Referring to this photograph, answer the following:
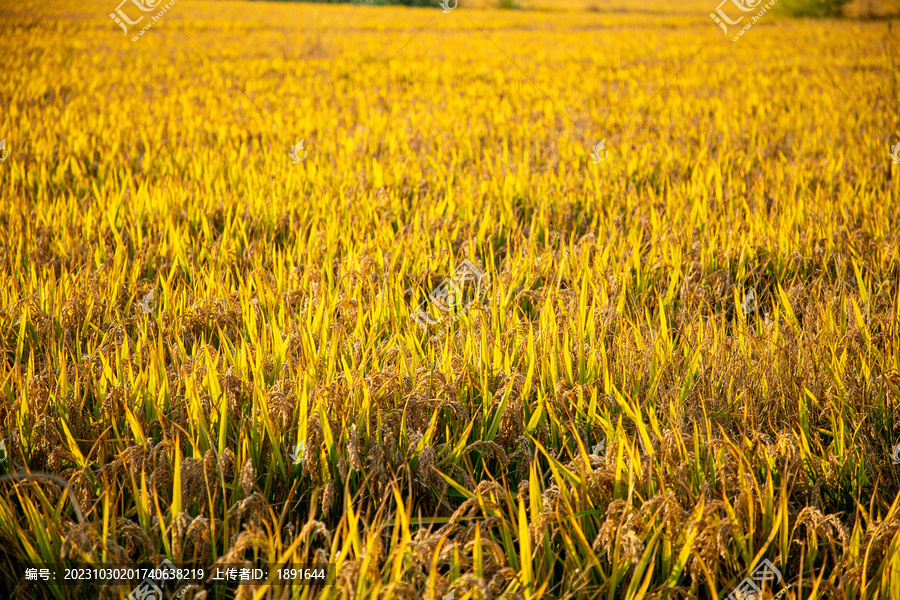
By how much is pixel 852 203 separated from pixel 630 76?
5.70 meters

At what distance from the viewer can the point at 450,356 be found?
164 cm

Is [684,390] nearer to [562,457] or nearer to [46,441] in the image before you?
[562,457]

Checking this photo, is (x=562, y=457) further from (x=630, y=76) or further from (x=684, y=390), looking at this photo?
(x=630, y=76)

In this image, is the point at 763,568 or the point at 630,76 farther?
the point at 630,76

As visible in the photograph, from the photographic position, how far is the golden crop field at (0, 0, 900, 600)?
108 cm

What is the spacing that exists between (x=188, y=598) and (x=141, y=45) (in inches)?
466

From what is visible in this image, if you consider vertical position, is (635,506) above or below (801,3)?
below

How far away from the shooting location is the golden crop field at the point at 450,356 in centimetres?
108

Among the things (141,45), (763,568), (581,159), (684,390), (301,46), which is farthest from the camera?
(301,46)

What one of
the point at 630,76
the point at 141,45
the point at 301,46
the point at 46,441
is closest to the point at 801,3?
the point at 630,76

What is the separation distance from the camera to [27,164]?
3.67 m

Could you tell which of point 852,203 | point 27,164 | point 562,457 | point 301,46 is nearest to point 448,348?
point 562,457

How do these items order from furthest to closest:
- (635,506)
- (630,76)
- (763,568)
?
(630,76) → (635,506) → (763,568)

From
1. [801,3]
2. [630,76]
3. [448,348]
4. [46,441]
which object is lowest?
[46,441]
